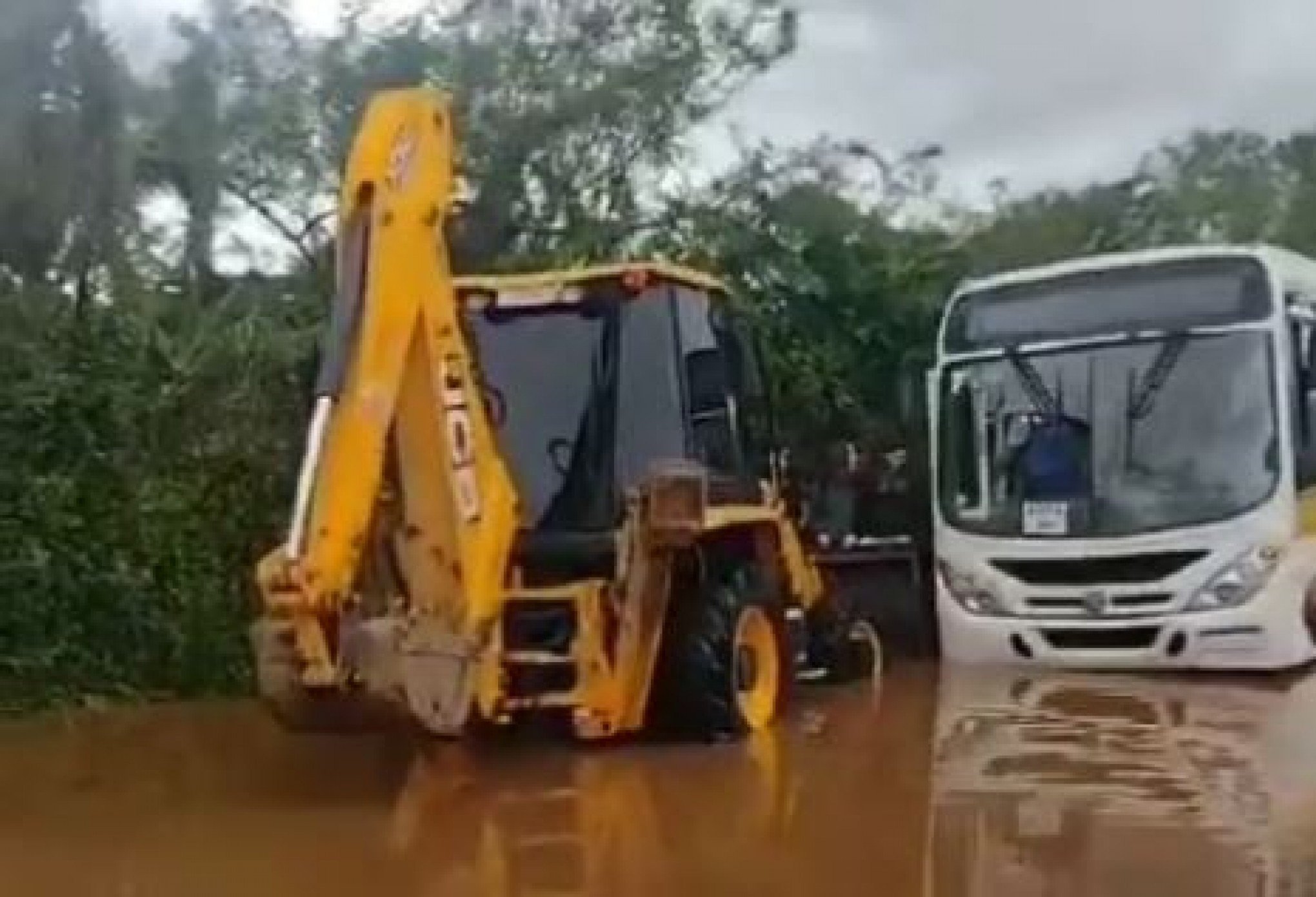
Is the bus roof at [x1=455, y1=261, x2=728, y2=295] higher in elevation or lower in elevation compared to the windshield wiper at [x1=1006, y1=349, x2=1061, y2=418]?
higher

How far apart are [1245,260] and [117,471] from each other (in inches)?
261

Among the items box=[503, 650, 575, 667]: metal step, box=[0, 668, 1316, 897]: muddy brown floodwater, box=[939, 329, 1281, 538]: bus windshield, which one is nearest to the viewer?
box=[0, 668, 1316, 897]: muddy brown floodwater

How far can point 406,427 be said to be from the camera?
10055mm

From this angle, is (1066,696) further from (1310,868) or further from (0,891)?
(0,891)

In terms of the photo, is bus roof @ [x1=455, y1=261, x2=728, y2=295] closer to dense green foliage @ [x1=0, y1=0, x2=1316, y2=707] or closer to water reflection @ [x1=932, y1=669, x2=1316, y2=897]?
water reflection @ [x1=932, y1=669, x2=1316, y2=897]

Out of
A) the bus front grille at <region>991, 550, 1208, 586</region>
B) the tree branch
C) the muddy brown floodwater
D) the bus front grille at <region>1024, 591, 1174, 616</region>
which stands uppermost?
the tree branch

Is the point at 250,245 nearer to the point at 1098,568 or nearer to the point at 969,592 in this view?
the point at 969,592

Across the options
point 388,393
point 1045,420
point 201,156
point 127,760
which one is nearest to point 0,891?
point 388,393

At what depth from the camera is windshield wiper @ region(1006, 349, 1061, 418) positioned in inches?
587

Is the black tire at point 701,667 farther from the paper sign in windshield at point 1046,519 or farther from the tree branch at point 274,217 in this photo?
the tree branch at point 274,217

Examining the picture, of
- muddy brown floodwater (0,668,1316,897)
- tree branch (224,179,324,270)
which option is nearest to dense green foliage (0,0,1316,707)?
tree branch (224,179,324,270)

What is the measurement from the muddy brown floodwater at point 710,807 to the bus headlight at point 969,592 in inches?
65.3

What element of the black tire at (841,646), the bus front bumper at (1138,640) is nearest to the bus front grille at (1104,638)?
the bus front bumper at (1138,640)

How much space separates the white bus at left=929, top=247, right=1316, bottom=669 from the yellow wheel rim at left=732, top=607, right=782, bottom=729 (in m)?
3.08
